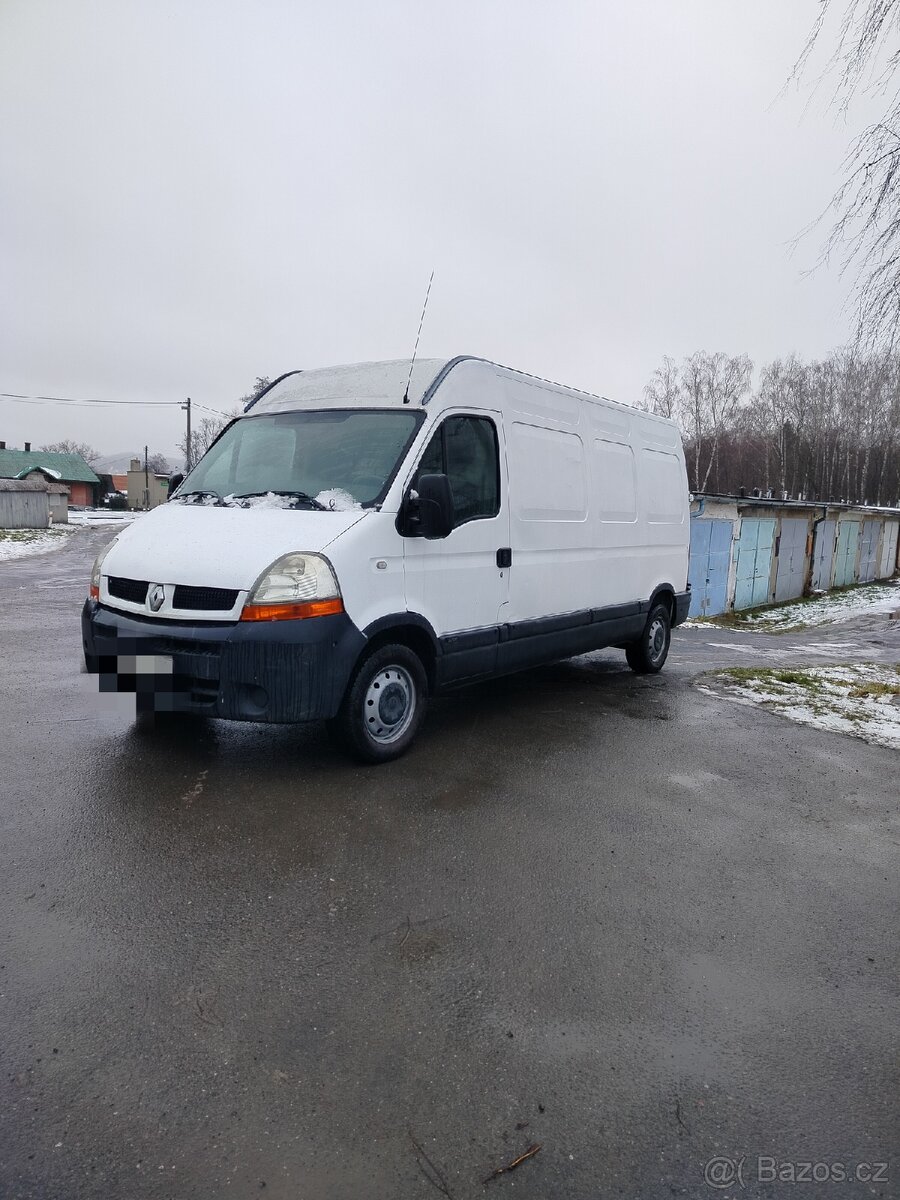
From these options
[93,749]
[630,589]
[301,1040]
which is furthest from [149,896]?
[630,589]

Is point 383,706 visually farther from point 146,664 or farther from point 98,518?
point 98,518

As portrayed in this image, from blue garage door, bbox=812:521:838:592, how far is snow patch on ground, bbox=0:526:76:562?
24.7 meters

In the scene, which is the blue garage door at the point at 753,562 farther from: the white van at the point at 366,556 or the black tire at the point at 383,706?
the black tire at the point at 383,706

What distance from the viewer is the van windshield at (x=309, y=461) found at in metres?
4.74

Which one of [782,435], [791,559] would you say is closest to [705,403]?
[782,435]

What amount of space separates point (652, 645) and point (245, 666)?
5096 millimetres

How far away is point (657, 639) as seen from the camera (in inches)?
322

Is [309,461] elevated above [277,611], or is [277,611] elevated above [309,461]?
[309,461]

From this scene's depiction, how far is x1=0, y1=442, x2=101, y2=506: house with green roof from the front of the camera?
232 feet

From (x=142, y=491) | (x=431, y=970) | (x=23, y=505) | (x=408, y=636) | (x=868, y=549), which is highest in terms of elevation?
(x=142, y=491)

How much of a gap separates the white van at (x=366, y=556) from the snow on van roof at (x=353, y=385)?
2cm

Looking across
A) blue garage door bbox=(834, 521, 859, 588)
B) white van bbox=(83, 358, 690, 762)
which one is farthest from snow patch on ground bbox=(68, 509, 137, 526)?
white van bbox=(83, 358, 690, 762)

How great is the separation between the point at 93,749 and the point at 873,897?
430 cm

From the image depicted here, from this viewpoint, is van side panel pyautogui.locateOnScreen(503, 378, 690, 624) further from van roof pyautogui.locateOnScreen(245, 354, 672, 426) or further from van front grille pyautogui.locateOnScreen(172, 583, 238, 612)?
van front grille pyautogui.locateOnScreen(172, 583, 238, 612)
